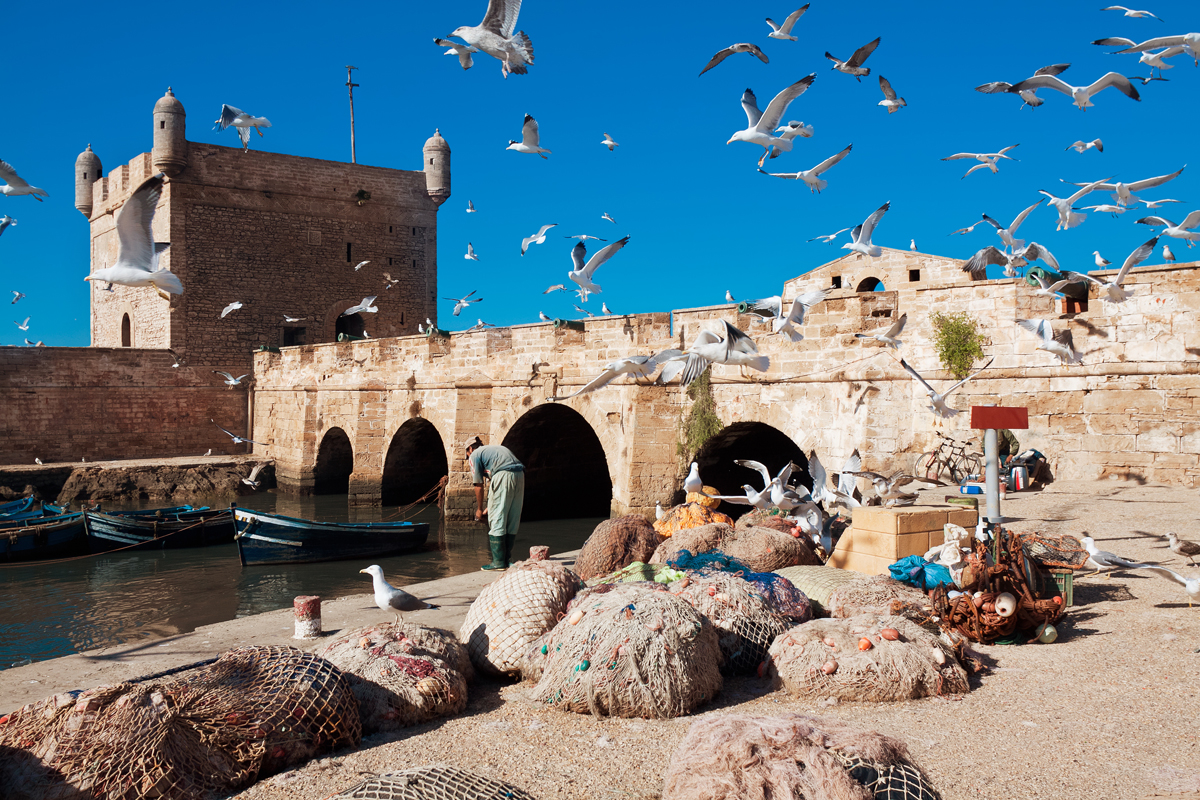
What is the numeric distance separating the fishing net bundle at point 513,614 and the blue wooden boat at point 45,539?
11.7 m

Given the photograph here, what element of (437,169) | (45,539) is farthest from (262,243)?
(45,539)

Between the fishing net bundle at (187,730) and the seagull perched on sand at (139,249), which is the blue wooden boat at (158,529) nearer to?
the seagull perched on sand at (139,249)

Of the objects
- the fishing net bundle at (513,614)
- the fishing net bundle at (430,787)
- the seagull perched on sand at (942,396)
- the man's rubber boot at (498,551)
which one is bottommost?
the man's rubber boot at (498,551)

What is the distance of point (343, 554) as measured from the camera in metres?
13.9

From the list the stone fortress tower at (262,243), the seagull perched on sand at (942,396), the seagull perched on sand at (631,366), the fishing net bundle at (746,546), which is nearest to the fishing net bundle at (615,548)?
the fishing net bundle at (746,546)

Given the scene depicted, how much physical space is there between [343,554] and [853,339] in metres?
8.72

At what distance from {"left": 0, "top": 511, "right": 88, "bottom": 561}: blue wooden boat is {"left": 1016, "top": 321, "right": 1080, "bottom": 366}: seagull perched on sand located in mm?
14500

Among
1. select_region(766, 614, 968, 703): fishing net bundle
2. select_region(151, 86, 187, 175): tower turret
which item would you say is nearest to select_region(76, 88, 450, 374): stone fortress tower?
select_region(151, 86, 187, 175): tower turret

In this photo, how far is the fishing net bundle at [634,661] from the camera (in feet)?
13.7

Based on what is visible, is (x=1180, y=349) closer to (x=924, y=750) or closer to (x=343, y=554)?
(x=924, y=750)

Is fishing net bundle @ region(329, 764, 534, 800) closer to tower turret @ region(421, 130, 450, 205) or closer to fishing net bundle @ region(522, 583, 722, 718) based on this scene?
fishing net bundle @ region(522, 583, 722, 718)

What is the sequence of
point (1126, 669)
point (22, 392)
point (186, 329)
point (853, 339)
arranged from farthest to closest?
point (186, 329) → point (22, 392) → point (853, 339) → point (1126, 669)

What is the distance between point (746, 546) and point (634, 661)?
2607 millimetres

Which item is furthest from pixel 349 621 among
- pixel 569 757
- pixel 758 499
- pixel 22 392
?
pixel 22 392
